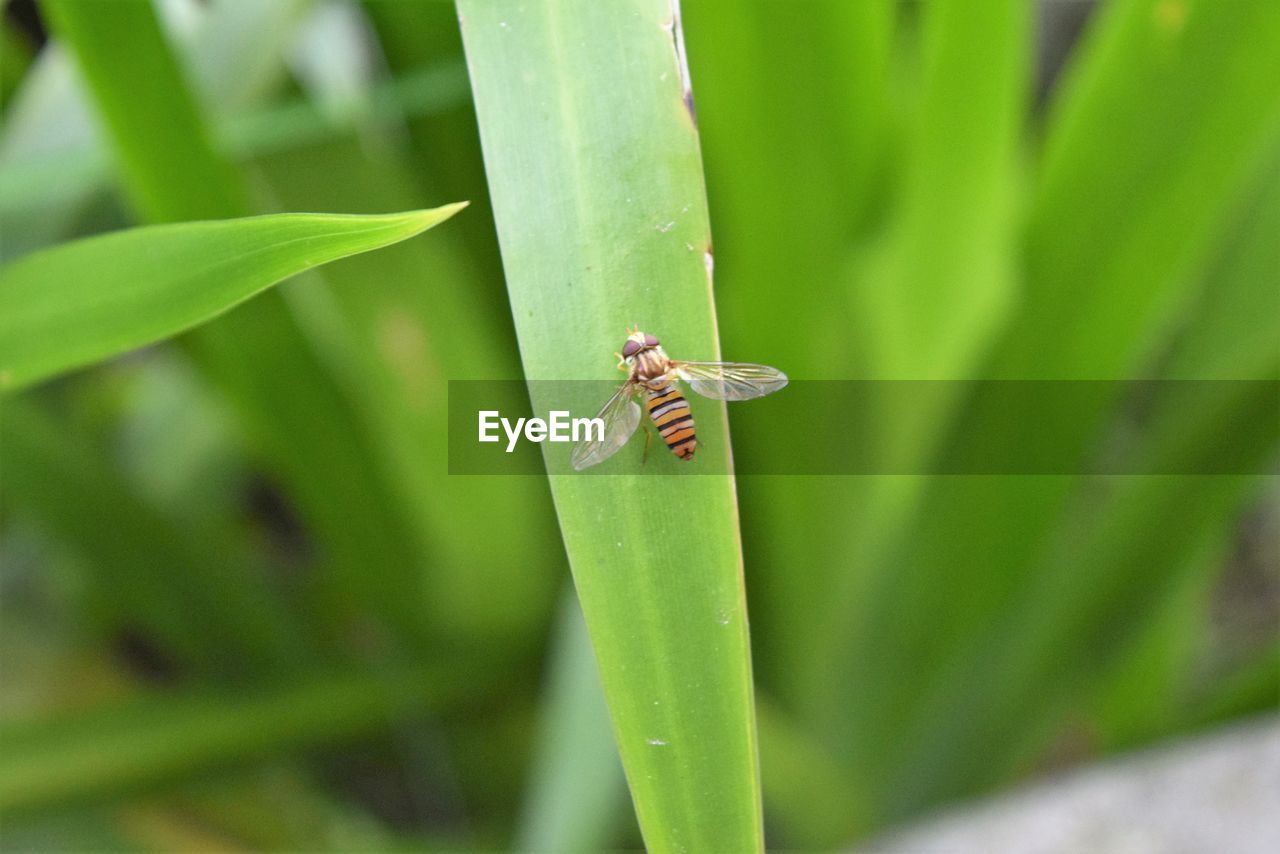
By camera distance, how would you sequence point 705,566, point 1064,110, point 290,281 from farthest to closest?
point 290,281, point 1064,110, point 705,566

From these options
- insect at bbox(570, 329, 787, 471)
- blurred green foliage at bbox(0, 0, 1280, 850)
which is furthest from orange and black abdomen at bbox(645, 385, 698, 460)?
blurred green foliage at bbox(0, 0, 1280, 850)

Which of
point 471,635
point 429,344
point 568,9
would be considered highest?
point 568,9

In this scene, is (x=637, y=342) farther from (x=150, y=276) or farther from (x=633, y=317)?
(x=150, y=276)

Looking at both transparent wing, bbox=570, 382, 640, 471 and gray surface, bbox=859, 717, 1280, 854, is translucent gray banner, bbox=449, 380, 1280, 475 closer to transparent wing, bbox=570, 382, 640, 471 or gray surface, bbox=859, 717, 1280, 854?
gray surface, bbox=859, 717, 1280, 854

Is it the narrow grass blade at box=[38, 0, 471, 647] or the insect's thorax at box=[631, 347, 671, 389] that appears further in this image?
the narrow grass blade at box=[38, 0, 471, 647]

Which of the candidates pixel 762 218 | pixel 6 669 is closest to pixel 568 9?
pixel 762 218

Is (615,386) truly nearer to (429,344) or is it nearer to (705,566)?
(705,566)
